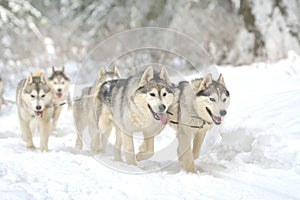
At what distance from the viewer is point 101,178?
172 inches

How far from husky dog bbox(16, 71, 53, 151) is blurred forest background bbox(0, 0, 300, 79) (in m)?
5.33

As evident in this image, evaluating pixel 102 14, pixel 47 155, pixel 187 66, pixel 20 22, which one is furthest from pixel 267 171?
pixel 102 14

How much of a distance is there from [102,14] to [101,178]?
40.6 ft

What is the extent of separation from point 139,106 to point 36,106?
2.04m

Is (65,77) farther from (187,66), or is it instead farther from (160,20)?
(160,20)

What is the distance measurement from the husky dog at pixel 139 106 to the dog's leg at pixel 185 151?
11.2 inches

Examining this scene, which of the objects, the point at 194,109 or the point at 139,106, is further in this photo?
Answer: the point at 194,109

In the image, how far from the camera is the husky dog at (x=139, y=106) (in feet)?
16.0

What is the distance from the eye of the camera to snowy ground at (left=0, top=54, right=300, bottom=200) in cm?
395

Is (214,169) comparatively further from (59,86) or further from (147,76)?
(59,86)

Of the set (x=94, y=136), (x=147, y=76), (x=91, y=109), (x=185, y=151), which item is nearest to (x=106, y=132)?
(x=94, y=136)

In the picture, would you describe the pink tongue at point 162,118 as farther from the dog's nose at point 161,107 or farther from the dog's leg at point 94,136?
the dog's leg at point 94,136

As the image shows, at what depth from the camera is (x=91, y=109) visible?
6.51m

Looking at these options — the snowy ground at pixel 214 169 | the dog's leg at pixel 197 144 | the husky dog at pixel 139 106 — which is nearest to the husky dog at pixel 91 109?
the snowy ground at pixel 214 169
